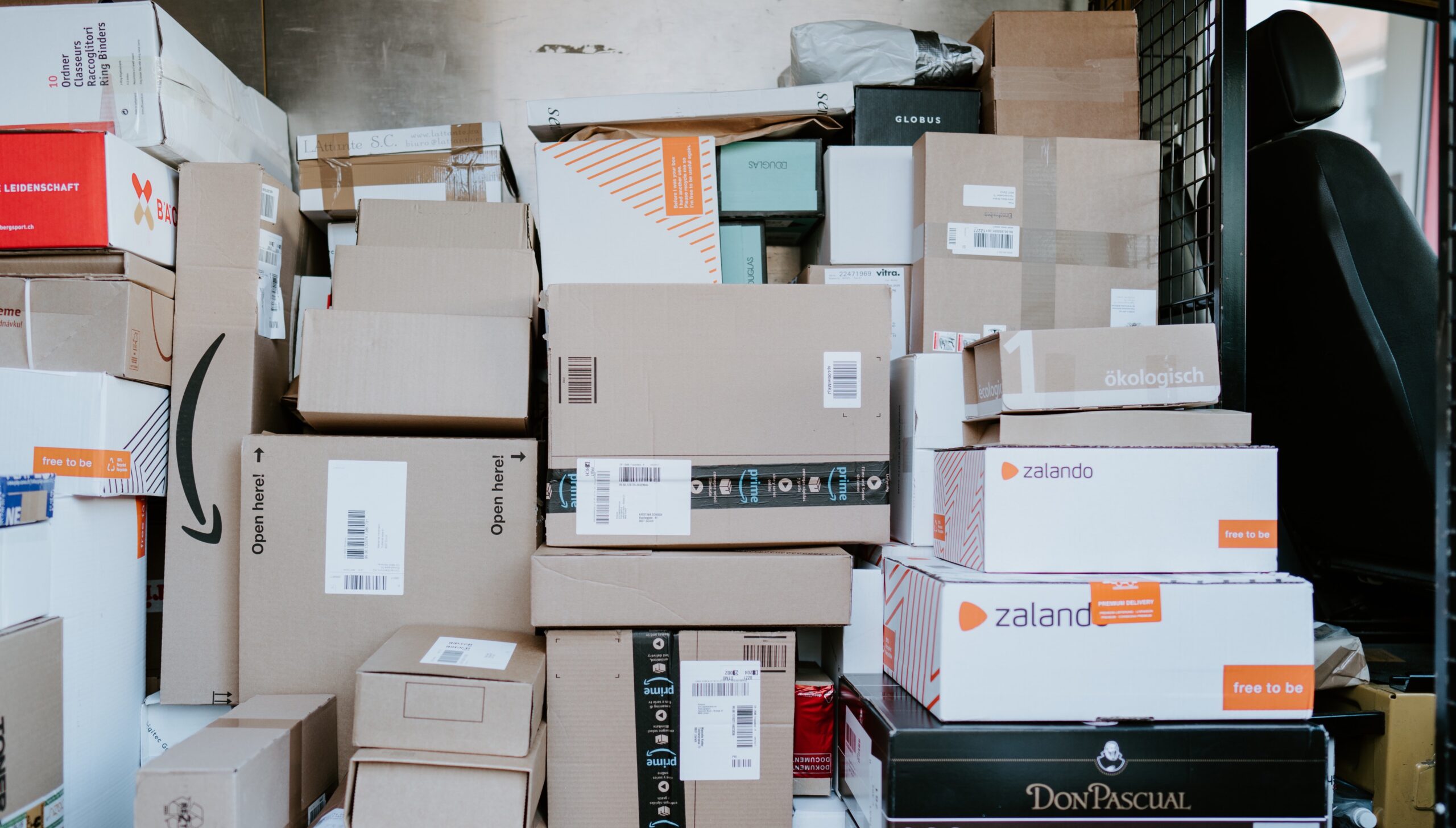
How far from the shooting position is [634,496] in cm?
118

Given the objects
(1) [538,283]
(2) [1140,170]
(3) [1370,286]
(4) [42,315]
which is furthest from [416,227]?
(3) [1370,286]

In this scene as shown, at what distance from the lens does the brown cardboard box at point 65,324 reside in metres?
1.22

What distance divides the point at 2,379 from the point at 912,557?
1378 millimetres

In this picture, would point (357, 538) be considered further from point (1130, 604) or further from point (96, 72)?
point (1130, 604)

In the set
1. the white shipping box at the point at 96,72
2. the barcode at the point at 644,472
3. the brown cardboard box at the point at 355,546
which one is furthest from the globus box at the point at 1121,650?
the white shipping box at the point at 96,72

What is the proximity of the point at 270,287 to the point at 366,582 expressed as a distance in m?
0.57

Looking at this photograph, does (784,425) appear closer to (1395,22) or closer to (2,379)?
(2,379)

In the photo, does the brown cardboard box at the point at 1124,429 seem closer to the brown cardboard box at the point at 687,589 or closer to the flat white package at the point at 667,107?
the brown cardboard box at the point at 687,589

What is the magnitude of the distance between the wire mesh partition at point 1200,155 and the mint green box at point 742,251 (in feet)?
2.55

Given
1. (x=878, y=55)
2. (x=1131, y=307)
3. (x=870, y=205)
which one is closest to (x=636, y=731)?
(x=870, y=205)

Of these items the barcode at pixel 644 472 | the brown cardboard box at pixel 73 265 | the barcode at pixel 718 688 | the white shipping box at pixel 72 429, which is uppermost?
the brown cardboard box at pixel 73 265

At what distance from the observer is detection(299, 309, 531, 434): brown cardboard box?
1197 millimetres

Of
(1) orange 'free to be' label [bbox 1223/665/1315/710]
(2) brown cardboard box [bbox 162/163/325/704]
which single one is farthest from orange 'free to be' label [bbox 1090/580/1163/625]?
(2) brown cardboard box [bbox 162/163/325/704]

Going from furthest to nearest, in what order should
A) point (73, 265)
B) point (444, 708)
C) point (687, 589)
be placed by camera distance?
point (73, 265)
point (687, 589)
point (444, 708)
